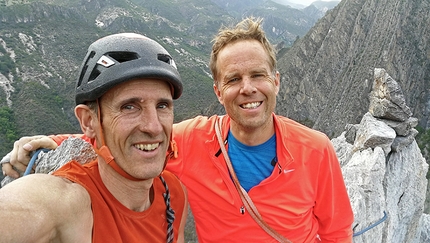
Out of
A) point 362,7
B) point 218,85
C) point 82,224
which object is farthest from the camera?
point 362,7

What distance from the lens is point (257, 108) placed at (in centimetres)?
373

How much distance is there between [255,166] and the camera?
3.86 metres

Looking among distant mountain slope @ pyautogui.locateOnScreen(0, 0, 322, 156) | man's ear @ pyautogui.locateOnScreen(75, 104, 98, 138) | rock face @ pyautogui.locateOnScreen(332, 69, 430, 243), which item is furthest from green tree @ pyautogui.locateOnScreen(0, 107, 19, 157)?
man's ear @ pyautogui.locateOnScreen(75, 104, 98, 138)

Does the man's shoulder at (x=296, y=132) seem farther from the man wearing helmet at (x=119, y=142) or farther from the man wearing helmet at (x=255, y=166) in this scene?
the man wearing helmet at (x=119, y=142)

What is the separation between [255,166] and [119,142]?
1740 mm

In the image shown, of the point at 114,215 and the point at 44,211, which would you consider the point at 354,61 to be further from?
the point at 44,211

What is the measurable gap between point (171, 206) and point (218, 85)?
1.58m

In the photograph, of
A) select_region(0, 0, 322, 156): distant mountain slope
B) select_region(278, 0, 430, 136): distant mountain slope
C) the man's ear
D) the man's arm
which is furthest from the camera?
select_region(0, 0, 322, 156): distant mountain slope

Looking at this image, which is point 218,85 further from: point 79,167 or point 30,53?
point 30,53

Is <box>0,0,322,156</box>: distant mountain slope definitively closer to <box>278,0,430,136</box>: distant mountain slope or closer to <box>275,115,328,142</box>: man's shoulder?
<box>278,0,430,136</box>: distant mountain slope

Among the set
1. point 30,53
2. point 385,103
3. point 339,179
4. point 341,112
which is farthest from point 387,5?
point 30,53

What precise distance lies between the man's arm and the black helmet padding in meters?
0.76

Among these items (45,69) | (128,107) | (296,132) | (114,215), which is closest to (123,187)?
(114,215)

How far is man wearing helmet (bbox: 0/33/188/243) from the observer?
247 cm
